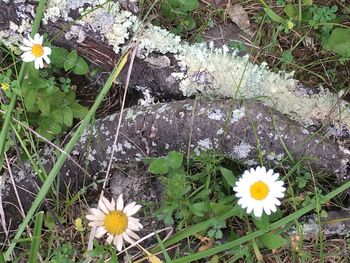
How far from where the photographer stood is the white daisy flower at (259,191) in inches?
68.1

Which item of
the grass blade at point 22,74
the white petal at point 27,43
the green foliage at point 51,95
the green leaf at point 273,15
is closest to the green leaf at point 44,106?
the green foliage at point 51,95

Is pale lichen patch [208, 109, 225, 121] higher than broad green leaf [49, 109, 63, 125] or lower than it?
higher

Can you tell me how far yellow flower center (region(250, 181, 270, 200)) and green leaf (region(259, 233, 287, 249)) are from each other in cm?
17

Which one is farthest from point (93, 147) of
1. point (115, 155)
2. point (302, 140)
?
point (302, 140)

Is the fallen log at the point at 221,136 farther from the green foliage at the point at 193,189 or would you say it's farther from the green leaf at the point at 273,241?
the green leaf at the point at 273,241

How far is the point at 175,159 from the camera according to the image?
1904 millimetres

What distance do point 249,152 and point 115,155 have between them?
51cm

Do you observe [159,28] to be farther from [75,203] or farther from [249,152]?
[75,203]

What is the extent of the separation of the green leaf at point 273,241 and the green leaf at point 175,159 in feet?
1.27

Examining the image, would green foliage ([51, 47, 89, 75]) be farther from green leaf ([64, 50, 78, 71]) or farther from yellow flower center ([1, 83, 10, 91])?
yellow flower center ([1, 83, 10, 91])

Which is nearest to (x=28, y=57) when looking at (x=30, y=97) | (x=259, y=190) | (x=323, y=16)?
(x=30, y=97)

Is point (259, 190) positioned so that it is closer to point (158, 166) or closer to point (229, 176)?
point (229, 176)

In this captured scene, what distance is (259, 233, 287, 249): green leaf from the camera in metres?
1.80

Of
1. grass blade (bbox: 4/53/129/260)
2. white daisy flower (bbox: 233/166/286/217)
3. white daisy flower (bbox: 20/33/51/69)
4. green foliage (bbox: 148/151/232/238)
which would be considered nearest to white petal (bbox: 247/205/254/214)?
white daisy flower (bbox: 233/166/286/217)
